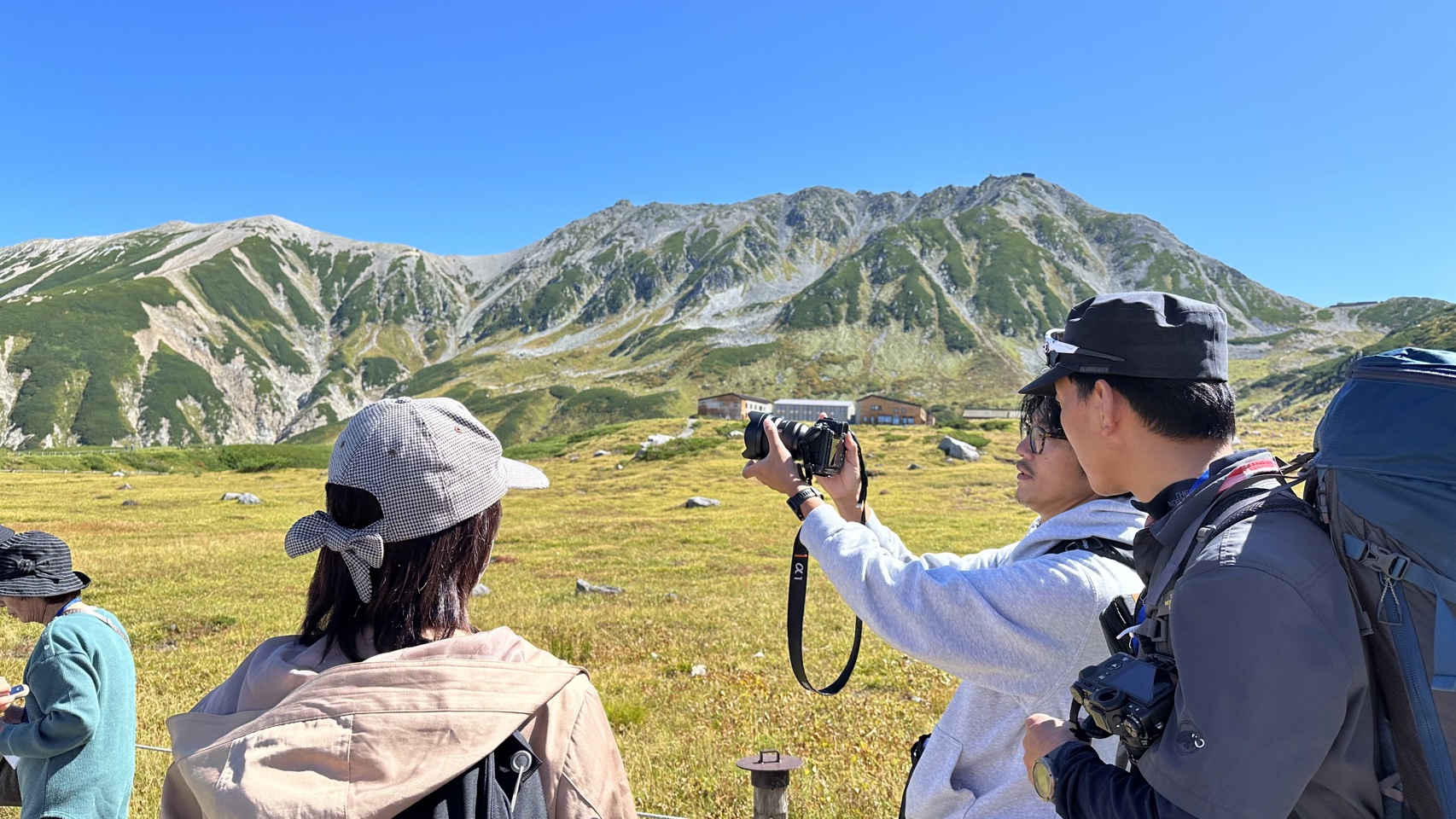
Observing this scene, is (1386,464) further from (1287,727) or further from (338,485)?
(338,485)

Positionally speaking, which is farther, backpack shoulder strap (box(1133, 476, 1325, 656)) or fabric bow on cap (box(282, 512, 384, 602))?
fabric bow on cap (box(282, 512, 384, 602))

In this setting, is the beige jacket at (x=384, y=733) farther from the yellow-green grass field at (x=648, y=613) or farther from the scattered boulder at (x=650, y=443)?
the scattered boulder at (x=650, y=443)

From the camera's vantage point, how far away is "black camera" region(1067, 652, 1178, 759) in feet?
6.07

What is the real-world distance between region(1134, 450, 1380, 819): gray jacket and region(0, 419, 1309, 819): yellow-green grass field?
5440mm

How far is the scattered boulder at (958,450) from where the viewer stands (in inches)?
2474

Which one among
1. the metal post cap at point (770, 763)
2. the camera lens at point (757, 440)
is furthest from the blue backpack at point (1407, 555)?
the metal post cap at point (770, 763)

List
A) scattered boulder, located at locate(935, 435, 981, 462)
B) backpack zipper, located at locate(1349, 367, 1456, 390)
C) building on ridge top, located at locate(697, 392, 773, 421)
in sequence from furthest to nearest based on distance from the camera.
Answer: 1. building on ridge top, located at locate(697, 392, 773, 421)
2. scattered boulder, located at locate(935, 435, 981, 462)
3. backpack zipper, located at locate(1349, 367, 1456, 390)

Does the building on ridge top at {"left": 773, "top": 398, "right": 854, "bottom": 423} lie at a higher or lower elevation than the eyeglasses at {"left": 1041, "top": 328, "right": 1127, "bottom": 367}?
lower

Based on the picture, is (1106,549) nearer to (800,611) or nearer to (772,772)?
(800,611)

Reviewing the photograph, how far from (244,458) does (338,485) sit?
84755 millimetres

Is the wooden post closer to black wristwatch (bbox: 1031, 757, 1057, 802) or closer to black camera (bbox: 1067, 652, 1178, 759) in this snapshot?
black wristwatch (bbox: 1031, 757, 1057, 802)

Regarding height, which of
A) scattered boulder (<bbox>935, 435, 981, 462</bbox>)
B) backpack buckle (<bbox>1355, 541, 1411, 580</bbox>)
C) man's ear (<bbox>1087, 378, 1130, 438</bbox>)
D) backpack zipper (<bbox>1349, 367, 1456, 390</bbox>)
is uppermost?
backpack zipper (<bbox>1349, 367, 1456, 390</bbox>)

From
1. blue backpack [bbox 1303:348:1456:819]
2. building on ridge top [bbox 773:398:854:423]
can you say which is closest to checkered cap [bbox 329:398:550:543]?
blue backpack [bbox 1303:348:1456:819]

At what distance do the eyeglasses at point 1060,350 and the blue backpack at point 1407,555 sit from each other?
75cm
